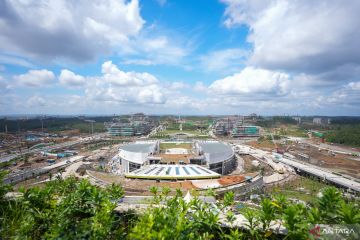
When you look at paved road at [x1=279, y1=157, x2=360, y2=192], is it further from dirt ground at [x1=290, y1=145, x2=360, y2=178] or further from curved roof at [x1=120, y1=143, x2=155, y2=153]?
curved roof at [x1=120, y1=143, x2=155, y2=153]

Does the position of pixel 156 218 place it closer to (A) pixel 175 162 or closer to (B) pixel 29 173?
(A) pixel 175 162

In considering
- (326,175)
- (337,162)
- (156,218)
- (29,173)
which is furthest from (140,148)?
(337,162)

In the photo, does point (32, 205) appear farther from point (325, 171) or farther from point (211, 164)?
point (325, 171)

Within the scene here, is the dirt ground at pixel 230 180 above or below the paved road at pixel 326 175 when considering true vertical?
above

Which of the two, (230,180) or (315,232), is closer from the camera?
(315,232)

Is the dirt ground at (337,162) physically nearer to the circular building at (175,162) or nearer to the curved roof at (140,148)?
the circular building at (175,162)

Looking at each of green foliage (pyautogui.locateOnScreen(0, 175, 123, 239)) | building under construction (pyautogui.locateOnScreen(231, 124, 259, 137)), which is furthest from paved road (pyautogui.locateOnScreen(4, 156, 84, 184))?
building under construction (pyautogui.locateOnScreen(231, 124, 259, 137))

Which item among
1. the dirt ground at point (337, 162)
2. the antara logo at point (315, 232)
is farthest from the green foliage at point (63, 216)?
the dirt ground at point (337, 162)

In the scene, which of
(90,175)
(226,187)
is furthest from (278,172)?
(90,175)
